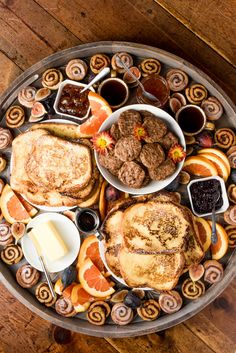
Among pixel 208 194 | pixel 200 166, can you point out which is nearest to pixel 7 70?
pixel 200 166

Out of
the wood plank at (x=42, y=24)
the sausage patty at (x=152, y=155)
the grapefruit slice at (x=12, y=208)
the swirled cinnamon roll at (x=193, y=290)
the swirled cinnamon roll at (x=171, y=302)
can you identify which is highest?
the wood plank at (x=42, y=24)

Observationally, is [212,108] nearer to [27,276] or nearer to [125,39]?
[125,39]

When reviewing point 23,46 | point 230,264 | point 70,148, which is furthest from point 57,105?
point 230,264

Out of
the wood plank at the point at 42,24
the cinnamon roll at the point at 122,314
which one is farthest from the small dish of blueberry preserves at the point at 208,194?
the wood plank at the point at 42,24

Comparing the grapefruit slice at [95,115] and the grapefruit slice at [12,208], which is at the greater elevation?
the grapefruit slice at [95,115]

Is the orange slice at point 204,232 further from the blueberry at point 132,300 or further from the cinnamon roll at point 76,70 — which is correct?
the cinnamon roll at point 76,70

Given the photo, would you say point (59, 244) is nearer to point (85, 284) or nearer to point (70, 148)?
point (85, 284)

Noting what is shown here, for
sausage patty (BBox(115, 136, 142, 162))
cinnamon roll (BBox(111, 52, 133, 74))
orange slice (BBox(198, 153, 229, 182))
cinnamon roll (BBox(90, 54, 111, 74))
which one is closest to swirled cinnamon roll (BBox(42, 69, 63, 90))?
cinnamon roll (BBox(90, 54, 111, 74))
